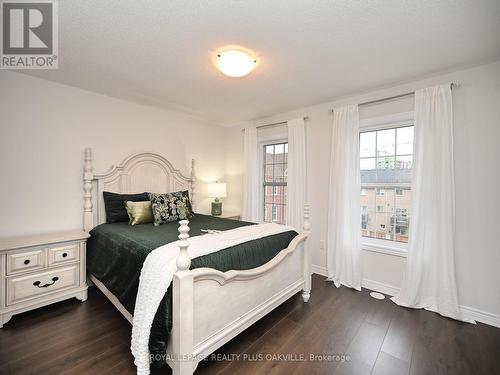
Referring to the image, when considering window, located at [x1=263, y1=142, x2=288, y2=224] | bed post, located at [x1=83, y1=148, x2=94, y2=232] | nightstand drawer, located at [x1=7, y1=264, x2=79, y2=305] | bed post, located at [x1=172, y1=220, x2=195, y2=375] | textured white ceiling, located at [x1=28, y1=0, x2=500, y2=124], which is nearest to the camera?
bed post, located at [x1=172, y1=220, x2=195, y2=375]

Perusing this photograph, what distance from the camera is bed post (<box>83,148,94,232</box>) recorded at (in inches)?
104

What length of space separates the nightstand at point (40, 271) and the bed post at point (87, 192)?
0.28m

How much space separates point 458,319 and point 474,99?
2.09 meters

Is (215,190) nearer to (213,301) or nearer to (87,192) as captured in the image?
(87,192)

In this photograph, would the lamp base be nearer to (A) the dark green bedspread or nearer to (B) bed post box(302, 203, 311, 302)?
(A) the dark green bedspread

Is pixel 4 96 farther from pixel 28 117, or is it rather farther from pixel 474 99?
pixel 474 99

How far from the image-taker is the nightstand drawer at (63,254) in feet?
7.02

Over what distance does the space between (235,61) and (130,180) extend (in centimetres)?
215

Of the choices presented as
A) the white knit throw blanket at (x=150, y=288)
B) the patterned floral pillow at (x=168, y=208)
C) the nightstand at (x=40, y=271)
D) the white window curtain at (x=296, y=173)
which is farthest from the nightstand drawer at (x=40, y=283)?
the white window curtain at (x=296, y=173)

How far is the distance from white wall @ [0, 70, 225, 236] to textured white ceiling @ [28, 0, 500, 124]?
0.24 meters

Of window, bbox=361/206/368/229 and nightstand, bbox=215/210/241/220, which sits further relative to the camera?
nightstand, bbox=215/210/241/220

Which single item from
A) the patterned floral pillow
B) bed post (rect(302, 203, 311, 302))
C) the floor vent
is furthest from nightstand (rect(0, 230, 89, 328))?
the floor vent

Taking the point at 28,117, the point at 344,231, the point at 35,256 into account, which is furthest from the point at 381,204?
the point at 28,117

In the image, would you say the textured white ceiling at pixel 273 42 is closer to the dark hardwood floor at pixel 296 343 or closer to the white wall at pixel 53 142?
the white wall at pixel 53 142
